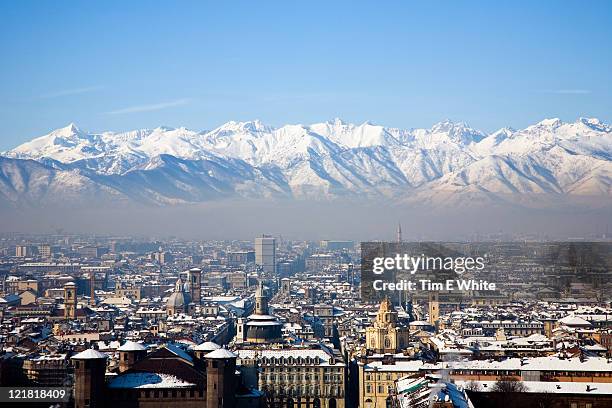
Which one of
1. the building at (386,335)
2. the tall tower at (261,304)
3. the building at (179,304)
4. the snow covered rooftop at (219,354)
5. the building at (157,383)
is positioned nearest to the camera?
the building at (157,383)

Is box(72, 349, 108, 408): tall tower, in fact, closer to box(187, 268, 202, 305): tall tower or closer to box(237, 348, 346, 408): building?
box(237, 348, 346, 408): building

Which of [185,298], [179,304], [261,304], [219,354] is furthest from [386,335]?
[185,298]

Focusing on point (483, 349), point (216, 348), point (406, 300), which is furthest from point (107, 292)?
point (216, 348)

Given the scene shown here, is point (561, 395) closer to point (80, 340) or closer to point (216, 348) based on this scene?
point (216, 348)

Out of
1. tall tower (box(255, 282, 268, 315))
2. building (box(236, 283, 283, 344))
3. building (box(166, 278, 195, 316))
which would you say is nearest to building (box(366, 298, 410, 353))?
building (box(236, 283, 283, 344))

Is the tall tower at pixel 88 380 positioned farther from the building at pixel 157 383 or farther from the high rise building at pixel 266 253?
the high rise building at pixel 266 253

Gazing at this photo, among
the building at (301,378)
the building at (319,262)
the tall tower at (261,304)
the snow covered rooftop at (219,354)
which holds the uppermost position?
the building at (319,262)

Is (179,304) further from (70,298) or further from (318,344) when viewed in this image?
(318,344)

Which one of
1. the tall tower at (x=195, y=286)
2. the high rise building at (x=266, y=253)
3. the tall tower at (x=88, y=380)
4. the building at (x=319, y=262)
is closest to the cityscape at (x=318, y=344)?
the tall tower at (x=88, y=380)
